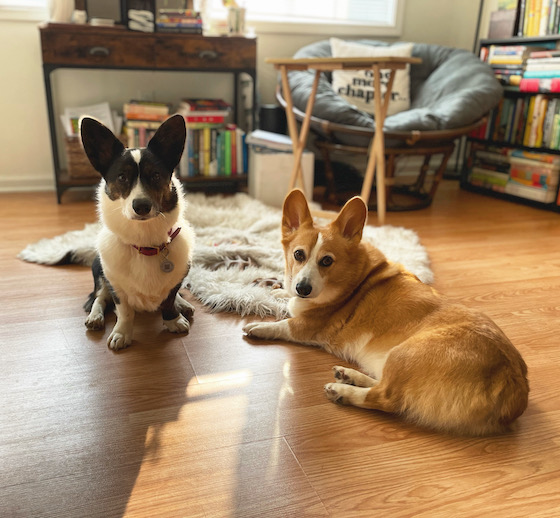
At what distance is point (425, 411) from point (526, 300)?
3.46ft

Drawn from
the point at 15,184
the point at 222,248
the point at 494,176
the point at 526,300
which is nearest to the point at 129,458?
the point at 222,248

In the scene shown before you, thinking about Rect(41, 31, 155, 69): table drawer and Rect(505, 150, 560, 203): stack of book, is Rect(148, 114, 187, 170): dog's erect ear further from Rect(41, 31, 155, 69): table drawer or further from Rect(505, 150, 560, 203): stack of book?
Rect(505, 150, 560, 203): stack of book

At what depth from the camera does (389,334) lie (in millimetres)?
1391

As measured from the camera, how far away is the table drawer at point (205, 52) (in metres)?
3.03

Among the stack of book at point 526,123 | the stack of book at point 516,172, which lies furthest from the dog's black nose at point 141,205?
the stack of book at point 516,172

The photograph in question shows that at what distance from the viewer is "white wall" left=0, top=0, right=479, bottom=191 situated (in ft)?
10.7

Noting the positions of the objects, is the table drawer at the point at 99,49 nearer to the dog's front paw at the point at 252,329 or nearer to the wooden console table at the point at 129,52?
the wooden console table at the point at 129,52

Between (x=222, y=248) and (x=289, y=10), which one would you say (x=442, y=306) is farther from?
(x=289, y=10)

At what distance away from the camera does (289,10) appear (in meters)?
3.87

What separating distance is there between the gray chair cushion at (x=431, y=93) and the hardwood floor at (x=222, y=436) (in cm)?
152

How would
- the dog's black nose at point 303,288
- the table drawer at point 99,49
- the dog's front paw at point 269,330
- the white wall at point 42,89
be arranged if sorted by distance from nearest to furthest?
the dog's black nose at point 303,288 → the dog's front paw at point 269,330 → the table drawer at point 99,49 → the white wall at point 42,89

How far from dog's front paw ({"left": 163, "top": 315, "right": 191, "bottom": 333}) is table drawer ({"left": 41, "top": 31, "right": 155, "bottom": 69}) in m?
1.92

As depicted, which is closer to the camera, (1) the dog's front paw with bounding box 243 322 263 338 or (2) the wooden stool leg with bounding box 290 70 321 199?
(1) the dog's front paw with bounding box 243 322 263 338

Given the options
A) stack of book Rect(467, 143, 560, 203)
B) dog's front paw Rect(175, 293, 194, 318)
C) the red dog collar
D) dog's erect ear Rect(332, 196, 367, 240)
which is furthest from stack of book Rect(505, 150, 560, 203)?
the red dog collar
